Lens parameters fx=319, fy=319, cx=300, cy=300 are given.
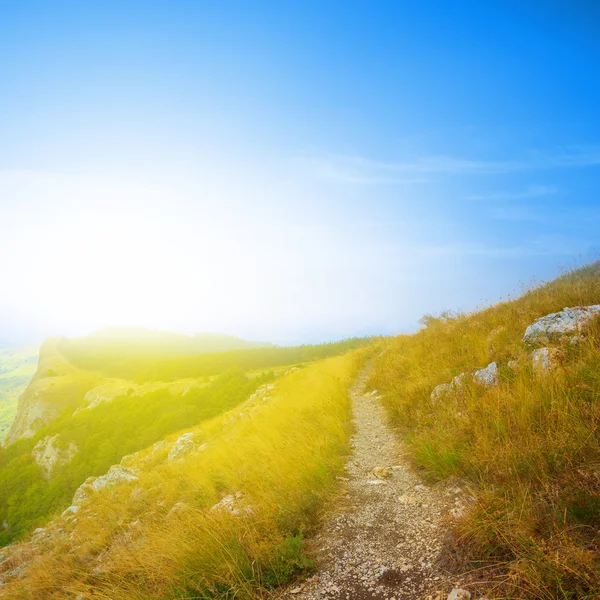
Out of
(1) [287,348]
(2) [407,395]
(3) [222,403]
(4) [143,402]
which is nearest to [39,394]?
(4) [143,402]

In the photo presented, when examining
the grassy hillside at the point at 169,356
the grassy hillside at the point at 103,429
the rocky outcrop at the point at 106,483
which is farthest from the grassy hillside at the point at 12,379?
the rocky outcrop at the point at 106,483

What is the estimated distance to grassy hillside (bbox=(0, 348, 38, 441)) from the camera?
11382cm

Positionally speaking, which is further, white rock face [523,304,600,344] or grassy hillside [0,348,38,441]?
grassy hillside [0,348,38,441]

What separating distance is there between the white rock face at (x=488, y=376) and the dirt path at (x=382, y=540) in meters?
2.30

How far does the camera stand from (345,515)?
14.5 ft

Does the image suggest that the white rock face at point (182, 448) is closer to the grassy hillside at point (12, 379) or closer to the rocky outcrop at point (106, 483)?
the rocky outcrop at point (106, 483)

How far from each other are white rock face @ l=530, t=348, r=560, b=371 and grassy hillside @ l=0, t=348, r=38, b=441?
423ft

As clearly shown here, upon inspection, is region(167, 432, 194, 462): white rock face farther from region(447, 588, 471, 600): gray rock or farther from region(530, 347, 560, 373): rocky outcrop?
region(447, 588, 471, 600): gray rock

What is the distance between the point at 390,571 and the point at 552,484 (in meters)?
1.86

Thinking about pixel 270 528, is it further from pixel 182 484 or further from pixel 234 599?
pixel 182 484

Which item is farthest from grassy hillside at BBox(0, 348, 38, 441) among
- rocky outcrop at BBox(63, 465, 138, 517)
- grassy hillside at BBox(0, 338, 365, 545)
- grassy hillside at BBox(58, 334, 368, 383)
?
rocky outcrop at BBox(63, 465, 138, 517)

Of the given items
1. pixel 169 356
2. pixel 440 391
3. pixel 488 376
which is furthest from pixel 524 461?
pixel 169 356

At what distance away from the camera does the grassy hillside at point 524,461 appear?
2.39 metres

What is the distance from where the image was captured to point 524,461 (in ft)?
11.9
